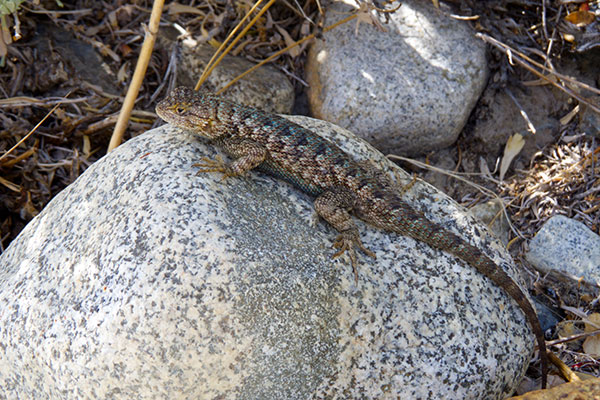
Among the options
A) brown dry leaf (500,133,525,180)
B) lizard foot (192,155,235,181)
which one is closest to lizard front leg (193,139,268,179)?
lizard foot (192,155,235,181)

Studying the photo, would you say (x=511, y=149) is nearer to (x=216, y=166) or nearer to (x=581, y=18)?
(x=581, y=18)

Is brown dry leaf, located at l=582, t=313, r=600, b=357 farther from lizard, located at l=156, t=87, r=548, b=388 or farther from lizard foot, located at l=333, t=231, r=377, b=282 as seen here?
lizard foot, located at l=333, t=231, r=377, b=282

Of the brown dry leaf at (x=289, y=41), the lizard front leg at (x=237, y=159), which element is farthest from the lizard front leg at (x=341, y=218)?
the brown dry leaf at (x=289, y=41)

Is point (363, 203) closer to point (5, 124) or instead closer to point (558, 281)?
point (558, 281)

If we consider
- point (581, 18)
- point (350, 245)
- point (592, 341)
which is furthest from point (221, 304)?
point (581, 18)

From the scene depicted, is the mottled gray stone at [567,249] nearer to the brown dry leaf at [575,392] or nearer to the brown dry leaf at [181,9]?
the brown dry leaf at [575,392]

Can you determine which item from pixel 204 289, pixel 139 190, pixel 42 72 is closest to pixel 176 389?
pixel 204 289
